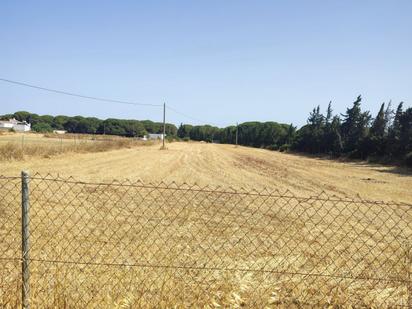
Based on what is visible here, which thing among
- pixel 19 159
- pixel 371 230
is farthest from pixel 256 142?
pixel 371 230

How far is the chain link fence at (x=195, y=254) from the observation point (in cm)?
465

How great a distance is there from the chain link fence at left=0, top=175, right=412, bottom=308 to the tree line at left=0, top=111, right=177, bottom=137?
139111 millimetres

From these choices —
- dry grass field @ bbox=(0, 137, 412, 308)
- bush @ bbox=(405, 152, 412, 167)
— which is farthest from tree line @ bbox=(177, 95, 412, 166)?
dry grass field @ bbox=(0, 137, 412, 308)

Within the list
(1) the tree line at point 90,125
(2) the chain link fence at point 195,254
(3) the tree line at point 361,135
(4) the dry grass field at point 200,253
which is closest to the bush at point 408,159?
(3) the tree line at point 361,135

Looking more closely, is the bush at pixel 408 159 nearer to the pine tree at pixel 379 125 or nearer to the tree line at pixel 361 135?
the tree line at pixel 361 135

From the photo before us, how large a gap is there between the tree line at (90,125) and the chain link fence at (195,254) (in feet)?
456

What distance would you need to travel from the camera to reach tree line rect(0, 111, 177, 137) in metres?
152

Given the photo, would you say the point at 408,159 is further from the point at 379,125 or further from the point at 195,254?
the point at 195,254

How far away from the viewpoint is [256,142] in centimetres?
11000

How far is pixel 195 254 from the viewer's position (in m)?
7.04

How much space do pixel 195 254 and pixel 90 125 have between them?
158 meters

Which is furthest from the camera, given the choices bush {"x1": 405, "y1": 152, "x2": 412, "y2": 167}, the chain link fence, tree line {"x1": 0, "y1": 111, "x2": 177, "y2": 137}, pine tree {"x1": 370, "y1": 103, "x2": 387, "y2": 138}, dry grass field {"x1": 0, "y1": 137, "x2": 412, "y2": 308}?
tree line {"x1": 0, "y1": 111, "x2": 177, "y2": 137}

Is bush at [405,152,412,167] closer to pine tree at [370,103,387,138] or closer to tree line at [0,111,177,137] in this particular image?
pine tree at [370,103,387,138]

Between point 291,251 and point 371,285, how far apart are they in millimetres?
2100
